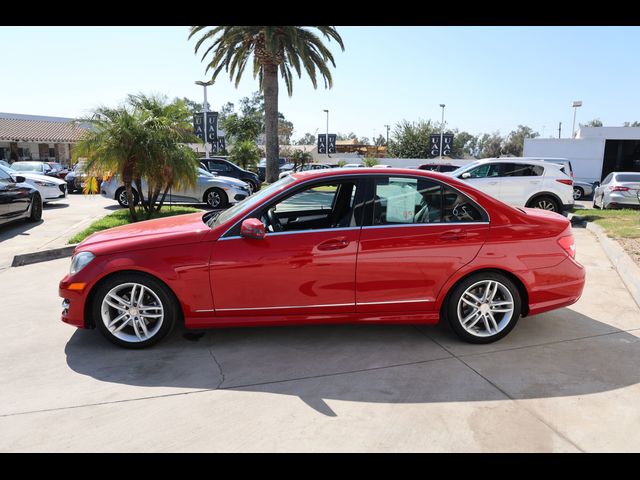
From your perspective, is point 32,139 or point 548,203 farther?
point 32,139

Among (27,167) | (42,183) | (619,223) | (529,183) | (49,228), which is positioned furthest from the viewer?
(27,167)

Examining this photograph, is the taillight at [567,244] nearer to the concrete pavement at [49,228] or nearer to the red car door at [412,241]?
the red car door at [412,241]

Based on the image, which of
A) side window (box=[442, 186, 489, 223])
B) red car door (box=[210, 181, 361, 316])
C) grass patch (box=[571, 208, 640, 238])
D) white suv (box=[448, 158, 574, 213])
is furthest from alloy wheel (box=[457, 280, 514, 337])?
white suv (box=[448, 158, 574, 213])

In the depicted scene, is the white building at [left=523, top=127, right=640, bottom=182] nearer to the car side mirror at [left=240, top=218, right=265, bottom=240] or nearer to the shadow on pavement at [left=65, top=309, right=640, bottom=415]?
the shadow on pavement at [left=65, top=309, right=640, bottom=415]

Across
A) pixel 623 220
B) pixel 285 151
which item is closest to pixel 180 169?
pixel 623 220

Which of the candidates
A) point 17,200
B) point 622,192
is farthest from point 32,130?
point 622,192

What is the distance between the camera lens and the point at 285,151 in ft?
194

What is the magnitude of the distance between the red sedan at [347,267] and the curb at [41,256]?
4114mm

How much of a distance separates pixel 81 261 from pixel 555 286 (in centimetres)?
426

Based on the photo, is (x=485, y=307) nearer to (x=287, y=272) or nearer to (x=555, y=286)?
(x=555, y=286)

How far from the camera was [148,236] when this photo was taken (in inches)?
167

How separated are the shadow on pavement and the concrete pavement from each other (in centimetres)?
471
